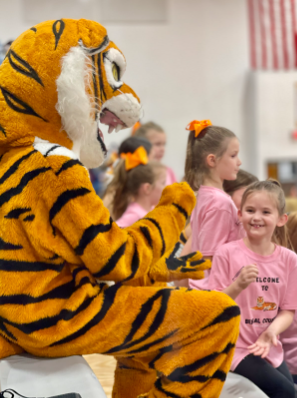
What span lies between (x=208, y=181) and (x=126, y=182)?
1.15 ft

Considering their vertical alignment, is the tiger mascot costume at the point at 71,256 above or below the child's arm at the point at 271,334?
above

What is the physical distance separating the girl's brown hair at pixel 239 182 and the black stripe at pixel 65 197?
0.31m

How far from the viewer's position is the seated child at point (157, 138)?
101 cm

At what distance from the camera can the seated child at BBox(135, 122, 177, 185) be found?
1013mm

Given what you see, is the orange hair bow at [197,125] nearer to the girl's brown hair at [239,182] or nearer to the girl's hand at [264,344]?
the girl's brown hair at [239,182]

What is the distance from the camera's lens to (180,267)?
3.04ft

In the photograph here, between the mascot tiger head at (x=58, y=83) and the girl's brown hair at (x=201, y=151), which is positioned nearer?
the mascot tiger head at (x=58, y=83)

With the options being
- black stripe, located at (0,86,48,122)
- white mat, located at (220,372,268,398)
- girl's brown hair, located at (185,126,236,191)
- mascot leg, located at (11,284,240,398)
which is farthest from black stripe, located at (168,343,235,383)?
black stripe, located at (0,86,48,122)

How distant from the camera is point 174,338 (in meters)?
0.88

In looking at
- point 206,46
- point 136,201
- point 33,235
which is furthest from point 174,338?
point 206,46

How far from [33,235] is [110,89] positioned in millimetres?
302

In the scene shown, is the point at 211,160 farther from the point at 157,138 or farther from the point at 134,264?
the point at 134,264

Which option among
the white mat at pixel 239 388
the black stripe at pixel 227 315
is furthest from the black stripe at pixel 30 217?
the white mat at pixel 239 388

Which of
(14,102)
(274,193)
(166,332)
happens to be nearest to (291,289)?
(274,193)
